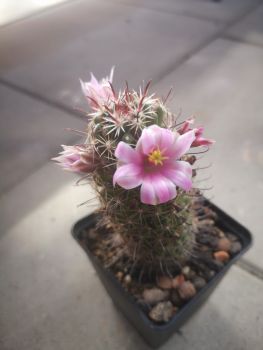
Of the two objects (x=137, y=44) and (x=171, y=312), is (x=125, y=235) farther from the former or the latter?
(x=137, y=44)

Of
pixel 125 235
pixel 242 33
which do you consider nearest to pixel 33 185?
pixel 125 235

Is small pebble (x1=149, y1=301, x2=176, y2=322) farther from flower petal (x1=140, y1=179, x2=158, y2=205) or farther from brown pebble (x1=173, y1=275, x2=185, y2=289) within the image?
flower petal (x1=140, y1=179, x2=158, y2=205)

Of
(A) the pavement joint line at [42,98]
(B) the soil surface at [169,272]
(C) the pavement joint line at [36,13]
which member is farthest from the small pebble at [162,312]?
(C) the pavement joint line at [36,13]

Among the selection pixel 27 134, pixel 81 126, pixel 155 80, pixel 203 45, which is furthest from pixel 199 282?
pixel 203 45

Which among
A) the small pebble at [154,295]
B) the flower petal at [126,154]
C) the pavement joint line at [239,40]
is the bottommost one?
the small pebble at [154,295]

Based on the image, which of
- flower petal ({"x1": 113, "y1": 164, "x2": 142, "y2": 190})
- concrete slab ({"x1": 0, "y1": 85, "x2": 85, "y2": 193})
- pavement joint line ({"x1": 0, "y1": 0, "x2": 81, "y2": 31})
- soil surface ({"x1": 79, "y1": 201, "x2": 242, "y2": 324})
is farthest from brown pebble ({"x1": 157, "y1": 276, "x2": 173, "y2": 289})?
pavement joint line ({"x1": 0, "y1": 0, "x2": 81, "y2": 31})

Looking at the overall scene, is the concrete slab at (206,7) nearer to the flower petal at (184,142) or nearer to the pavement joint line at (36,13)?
the pavement joint line at (36,13)

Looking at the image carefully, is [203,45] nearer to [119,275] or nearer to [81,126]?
[81,126]
